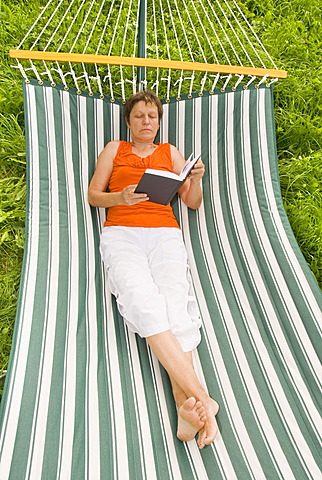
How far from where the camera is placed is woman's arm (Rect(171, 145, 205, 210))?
83.0 inches

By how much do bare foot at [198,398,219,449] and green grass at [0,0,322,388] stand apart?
3.41ft

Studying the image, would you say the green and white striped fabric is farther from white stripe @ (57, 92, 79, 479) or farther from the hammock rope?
the hammock rope

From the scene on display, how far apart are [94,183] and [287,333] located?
1255 mm

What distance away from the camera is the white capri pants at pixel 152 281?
1.60 metres

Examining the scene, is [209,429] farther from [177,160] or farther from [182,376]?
[177,160]

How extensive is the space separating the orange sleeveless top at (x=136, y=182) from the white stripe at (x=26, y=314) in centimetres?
39

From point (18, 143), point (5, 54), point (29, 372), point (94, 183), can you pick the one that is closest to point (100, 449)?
point (29, 372)

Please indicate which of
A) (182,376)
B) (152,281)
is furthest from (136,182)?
(182,376)

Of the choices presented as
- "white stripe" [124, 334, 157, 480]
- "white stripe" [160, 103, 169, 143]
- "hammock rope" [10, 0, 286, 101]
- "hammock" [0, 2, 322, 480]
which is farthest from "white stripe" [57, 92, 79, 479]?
"hammock rope" [10, 0, 286, 101]

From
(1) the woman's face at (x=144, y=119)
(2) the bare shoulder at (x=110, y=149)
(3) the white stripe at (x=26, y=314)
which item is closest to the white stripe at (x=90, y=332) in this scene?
(2) the bare shoulder at (x=110, y=149)

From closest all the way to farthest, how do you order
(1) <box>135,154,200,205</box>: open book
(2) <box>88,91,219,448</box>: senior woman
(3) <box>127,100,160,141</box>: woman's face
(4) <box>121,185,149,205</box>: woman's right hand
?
(2) <box>88,91,219,448</box>: senior woman → (1) <box>135,154,200,205</box>: open book → (4) <box>121,185,149,205</box>: woman's right hand → (3) <box>127,100,160,141</box>: woman's face

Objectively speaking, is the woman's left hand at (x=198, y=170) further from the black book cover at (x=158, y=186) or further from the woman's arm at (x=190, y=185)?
the black book cover at (x=158, y=186)

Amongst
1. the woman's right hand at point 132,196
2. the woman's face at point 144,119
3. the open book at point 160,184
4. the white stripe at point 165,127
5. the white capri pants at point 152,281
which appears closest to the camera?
the white capri pants at point 152,281

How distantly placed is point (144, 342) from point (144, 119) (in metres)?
1.22
